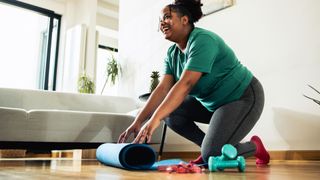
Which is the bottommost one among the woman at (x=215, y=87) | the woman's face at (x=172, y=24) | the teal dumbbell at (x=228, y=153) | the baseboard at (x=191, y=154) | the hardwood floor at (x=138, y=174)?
the baseboard at (x=191, y=154)

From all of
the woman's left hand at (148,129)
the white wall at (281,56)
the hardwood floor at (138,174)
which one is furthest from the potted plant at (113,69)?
the woman's left hand at (148,129)

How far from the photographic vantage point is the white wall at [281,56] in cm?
227

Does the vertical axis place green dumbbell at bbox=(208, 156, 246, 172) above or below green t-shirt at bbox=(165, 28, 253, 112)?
below

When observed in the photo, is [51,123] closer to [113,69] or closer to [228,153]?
[228,153]

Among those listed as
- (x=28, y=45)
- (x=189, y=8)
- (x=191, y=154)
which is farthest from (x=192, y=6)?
(x=28, y=45)

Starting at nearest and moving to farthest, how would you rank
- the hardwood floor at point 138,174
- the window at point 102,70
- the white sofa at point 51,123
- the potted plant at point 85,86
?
1. the hardwood floor at point 138,174
2. the white sofa at point 51,123
3. the potted plant at point 85,86
4. the window at point 102,70

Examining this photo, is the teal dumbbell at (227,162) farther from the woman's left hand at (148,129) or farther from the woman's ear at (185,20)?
the woman's ear at (185,20)

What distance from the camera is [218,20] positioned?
299 cm

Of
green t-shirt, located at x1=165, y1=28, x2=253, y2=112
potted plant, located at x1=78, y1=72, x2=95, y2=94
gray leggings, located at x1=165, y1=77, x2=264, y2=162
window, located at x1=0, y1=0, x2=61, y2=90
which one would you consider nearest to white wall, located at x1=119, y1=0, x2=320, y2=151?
gray leggings, located at x1=165, y1=77, x2=264, y2=162

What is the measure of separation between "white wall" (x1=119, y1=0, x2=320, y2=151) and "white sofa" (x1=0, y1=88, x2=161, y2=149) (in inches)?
34.1

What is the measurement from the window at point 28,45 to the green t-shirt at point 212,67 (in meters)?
4.71

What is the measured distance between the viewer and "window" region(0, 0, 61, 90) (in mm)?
5723

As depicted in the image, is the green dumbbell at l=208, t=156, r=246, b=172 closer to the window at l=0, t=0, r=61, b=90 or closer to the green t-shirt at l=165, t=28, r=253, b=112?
the green t-shirt at l=165, t=28, r=253, b=112

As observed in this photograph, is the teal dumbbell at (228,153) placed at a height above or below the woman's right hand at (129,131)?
below
